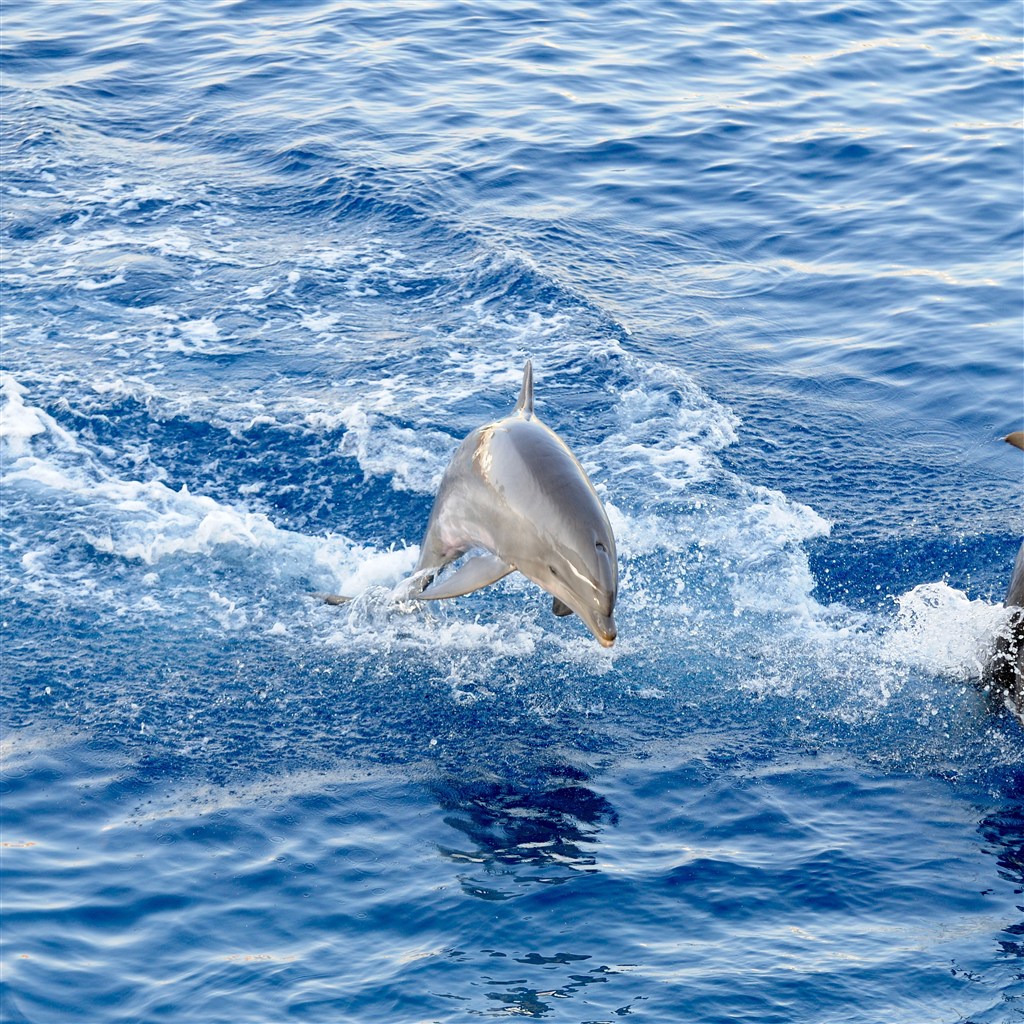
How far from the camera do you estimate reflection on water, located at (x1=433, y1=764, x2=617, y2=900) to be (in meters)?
9.91

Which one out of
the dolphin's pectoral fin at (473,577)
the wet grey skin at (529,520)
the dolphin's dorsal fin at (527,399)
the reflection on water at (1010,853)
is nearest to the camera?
the reflection on water at (1010,853)

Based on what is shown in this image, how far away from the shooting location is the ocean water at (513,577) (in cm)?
939

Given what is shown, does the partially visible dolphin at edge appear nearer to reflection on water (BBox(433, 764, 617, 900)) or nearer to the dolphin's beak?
reflection on water (BBox(433, 764, 617, 900))

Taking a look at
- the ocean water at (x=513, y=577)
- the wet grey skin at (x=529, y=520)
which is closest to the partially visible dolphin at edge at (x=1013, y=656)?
the ocean water at (x=513, y=577)

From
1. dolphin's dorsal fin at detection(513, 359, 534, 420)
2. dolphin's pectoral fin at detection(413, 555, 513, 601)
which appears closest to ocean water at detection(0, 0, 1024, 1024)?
dolphin's pectoral fin at detection(413, 555, 513, 601)

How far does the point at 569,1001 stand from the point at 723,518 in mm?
7043

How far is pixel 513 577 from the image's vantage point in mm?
14031

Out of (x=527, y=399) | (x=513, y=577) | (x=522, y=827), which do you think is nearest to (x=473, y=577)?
(x=527, y=399)

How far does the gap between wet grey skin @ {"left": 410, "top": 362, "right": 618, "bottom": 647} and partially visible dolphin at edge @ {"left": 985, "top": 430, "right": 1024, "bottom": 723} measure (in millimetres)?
3778

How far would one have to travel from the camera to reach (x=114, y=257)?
19906 mm

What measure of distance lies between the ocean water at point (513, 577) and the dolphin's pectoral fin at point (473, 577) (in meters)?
1.30

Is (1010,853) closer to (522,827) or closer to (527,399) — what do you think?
(522,827)

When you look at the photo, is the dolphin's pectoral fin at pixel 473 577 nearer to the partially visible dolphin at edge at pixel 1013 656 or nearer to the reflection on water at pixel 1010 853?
the reflection on water at pixel 1010 853

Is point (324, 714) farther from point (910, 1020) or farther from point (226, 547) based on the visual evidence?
point (910, 1020)
